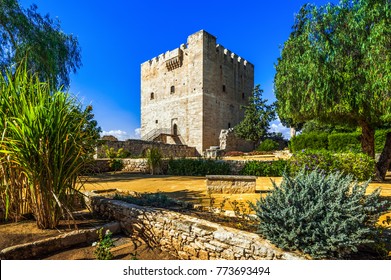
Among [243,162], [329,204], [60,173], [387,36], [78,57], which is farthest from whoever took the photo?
[78,57]

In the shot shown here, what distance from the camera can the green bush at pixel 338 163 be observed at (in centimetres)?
599

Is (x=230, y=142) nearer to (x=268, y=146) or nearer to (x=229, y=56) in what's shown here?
(x=268, y=146)

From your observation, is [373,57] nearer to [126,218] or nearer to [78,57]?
[126,218]

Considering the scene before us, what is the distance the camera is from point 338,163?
618 cm

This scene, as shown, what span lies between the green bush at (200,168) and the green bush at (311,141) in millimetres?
9638

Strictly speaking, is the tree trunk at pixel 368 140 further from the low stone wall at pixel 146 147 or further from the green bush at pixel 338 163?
the low stone wall at pixel 146 147

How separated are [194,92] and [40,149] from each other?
22.3m

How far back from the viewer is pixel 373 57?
5488mm

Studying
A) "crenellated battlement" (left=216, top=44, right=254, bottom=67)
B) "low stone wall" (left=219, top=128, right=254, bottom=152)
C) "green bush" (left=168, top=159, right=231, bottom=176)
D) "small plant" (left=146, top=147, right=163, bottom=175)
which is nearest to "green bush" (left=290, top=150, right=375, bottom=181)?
"green bush" (left=168, top=159, right=231, bottom=176)

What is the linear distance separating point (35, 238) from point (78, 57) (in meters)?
10.9

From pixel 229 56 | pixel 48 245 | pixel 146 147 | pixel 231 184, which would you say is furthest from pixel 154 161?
pixel 229 56

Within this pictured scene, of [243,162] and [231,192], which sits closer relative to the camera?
[231,192]

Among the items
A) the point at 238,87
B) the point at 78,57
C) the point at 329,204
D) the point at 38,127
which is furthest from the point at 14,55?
the point at 238,87

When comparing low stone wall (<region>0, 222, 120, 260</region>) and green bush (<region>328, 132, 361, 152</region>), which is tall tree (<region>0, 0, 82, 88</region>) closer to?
low stone wall (<region>0, 222, 120, 260</region>)
